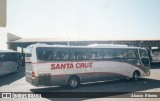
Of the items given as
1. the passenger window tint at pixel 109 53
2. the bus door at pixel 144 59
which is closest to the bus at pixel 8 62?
the passenger window tint at pixel 109 53

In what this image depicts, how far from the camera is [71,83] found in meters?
13.8

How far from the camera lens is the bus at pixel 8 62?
21438mm

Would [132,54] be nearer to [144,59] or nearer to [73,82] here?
[144,59]

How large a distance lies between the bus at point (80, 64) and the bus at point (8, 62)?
30.5 ft

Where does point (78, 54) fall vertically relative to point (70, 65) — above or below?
above

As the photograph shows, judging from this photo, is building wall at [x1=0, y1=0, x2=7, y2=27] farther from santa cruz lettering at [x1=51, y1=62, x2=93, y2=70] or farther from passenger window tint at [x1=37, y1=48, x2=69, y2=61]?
santa cruz lettering at [x1=51, y1=62, x2=93, y2=70]

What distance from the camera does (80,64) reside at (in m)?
14.3

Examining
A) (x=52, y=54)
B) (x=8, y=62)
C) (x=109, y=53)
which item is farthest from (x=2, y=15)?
(x=8, y=62)

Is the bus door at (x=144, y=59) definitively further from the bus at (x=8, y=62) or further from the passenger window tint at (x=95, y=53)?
the bus at (x=8, y=62)

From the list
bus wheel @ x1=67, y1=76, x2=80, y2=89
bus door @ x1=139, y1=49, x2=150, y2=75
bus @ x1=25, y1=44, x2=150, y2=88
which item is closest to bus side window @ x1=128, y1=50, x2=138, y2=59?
bus @ x1=25, y1=44, x2=150, y2=88

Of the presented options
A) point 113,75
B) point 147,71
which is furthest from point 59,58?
point 147,71

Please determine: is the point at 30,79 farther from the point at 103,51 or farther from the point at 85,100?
the point at 103,51

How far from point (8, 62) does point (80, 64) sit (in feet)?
38.5

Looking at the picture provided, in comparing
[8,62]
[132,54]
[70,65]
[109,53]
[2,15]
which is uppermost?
[2,15]
